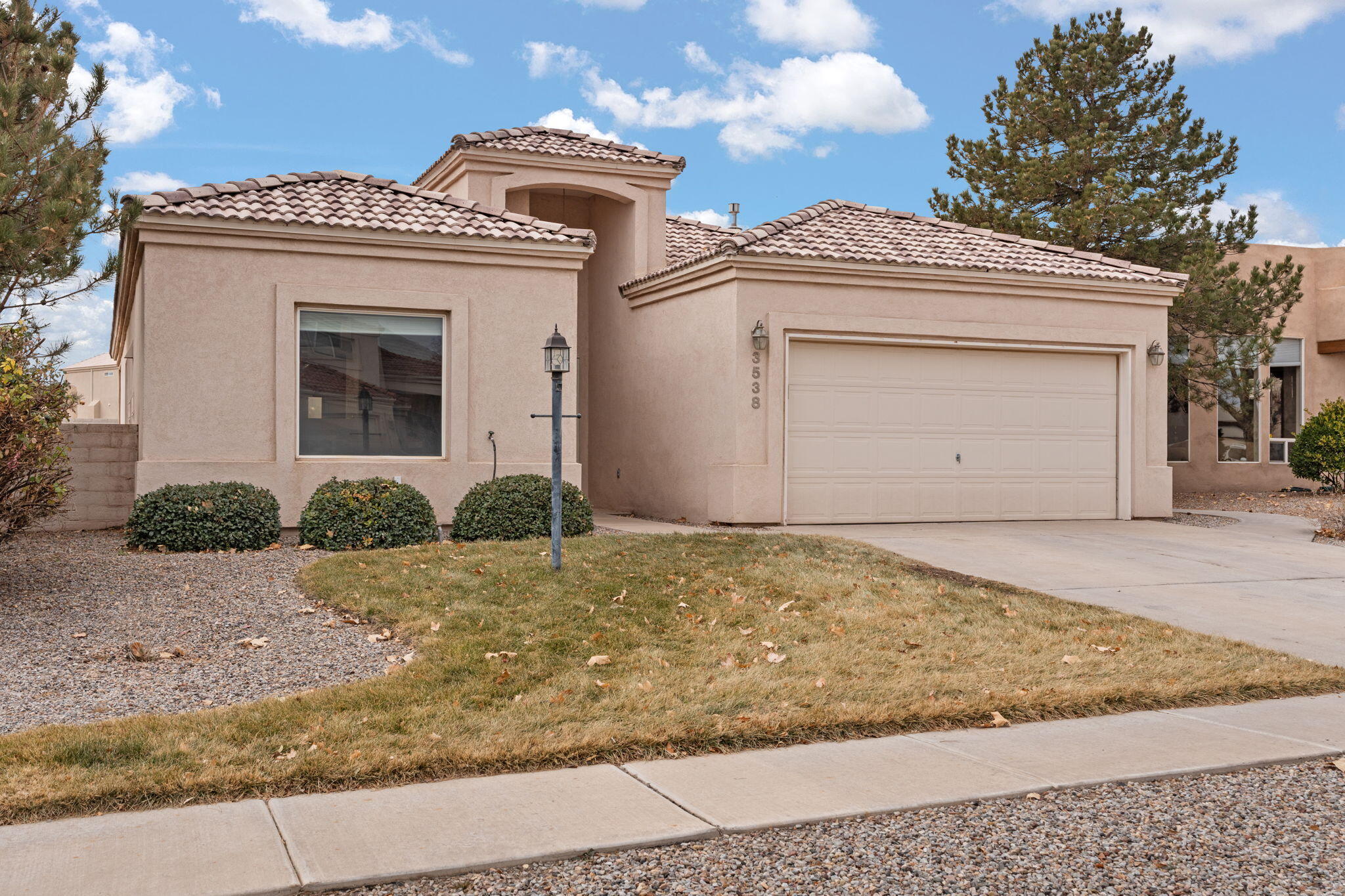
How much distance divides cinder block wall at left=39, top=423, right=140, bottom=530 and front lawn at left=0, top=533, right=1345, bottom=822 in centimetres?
486

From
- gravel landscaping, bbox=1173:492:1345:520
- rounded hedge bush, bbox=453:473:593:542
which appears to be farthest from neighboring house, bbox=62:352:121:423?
gravel landscaping, bbox=1173:492:1345:520

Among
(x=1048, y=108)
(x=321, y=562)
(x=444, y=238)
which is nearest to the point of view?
(x=321, y=562)

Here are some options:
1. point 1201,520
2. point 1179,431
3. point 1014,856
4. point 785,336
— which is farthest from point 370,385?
point 1179,431

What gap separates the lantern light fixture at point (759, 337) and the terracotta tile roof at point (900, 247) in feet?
2.88

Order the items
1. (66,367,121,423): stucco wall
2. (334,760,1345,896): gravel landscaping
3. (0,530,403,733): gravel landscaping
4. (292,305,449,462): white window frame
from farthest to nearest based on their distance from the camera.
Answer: (66,367,121,423): stucco wall
(292,305,449,462): white window frame
(0,530,403,733): gravel landscaping
(334,760,1345,896): gravel landscaping

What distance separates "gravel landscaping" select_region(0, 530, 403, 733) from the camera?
6.21 meters

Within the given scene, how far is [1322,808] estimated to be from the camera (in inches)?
187

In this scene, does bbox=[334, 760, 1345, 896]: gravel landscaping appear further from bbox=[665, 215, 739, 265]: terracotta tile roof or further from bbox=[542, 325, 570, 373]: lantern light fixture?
bbox=[665, 215, 739, 265]: terracotta tile roof

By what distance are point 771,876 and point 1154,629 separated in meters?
5.37

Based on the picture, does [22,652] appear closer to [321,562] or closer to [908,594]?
[321,562]

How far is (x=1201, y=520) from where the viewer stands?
16375 mm

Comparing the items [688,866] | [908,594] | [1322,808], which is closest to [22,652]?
[688,866]

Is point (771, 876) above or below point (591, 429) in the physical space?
below

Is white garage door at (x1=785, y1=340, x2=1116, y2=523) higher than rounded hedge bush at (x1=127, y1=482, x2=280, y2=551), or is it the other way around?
white garage door at (x1=785, y1=340, x2=1116, y2=523)
